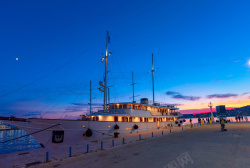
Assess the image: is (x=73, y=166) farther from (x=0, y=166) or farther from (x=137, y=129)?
(x=137, y=129)

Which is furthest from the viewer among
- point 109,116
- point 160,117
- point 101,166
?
point 160,117

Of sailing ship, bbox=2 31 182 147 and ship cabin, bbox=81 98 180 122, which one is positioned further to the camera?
ship cabin, bbox=81 98 180 122

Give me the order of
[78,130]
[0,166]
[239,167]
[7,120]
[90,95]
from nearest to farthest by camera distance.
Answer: [239,167] → [0,166] → [7,120] → [78,130] → [90,95]

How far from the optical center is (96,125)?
1947 centimetres

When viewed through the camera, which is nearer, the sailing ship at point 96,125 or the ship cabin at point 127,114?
the sailing ship at point 96,125

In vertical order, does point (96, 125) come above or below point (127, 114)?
below

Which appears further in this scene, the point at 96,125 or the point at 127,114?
the point at 127,114

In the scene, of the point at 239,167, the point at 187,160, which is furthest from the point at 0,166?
the point at 239,167

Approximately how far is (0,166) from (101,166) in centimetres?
686

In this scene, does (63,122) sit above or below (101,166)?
above

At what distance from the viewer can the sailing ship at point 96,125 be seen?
15.9m

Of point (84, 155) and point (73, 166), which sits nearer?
point (73, 166)

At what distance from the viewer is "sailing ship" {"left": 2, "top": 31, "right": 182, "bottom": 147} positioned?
15875mm

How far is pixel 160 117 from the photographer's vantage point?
35.2 meters
